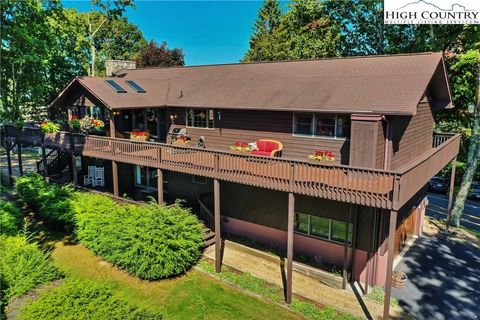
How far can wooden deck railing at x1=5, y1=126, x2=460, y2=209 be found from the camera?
31.7ft

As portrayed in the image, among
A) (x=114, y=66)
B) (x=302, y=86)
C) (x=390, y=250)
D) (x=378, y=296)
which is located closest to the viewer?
(x=390, y=250)

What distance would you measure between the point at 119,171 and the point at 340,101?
1349 centimetres

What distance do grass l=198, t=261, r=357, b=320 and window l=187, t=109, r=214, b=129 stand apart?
21.7 feet

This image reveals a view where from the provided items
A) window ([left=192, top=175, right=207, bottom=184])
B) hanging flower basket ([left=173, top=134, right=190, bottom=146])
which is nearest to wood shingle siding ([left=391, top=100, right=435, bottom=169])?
window ([left=192, top=175, right=207, bottom=184])

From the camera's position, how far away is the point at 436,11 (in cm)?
2102

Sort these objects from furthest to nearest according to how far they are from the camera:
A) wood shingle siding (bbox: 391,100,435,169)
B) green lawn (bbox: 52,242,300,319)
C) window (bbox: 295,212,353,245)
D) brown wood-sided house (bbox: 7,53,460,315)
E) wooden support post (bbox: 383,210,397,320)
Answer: window (bbox: 295,212,353,245)
wood shingle siding (bbox: 391,100,435,169)
brown wood-sided house (bbox: 7,53,460,315)
green lawn (bbox: 52,242,300,319)
wooden support post (bbox: 383,210,397,320)

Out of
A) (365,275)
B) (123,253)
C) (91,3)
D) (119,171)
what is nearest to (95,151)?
(119,171)

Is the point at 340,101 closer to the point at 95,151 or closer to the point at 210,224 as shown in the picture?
the point at 210,224

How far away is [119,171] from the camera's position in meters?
20.3

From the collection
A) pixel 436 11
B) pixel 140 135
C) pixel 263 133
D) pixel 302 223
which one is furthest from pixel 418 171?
pixel 436 11

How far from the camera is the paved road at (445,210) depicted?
2142cm

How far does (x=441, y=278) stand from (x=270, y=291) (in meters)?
6.70

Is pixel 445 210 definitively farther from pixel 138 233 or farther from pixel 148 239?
pixel 138 233

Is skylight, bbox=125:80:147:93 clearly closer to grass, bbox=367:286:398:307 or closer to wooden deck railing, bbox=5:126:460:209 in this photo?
wooden deck railing, bbox=5:126:460:209
